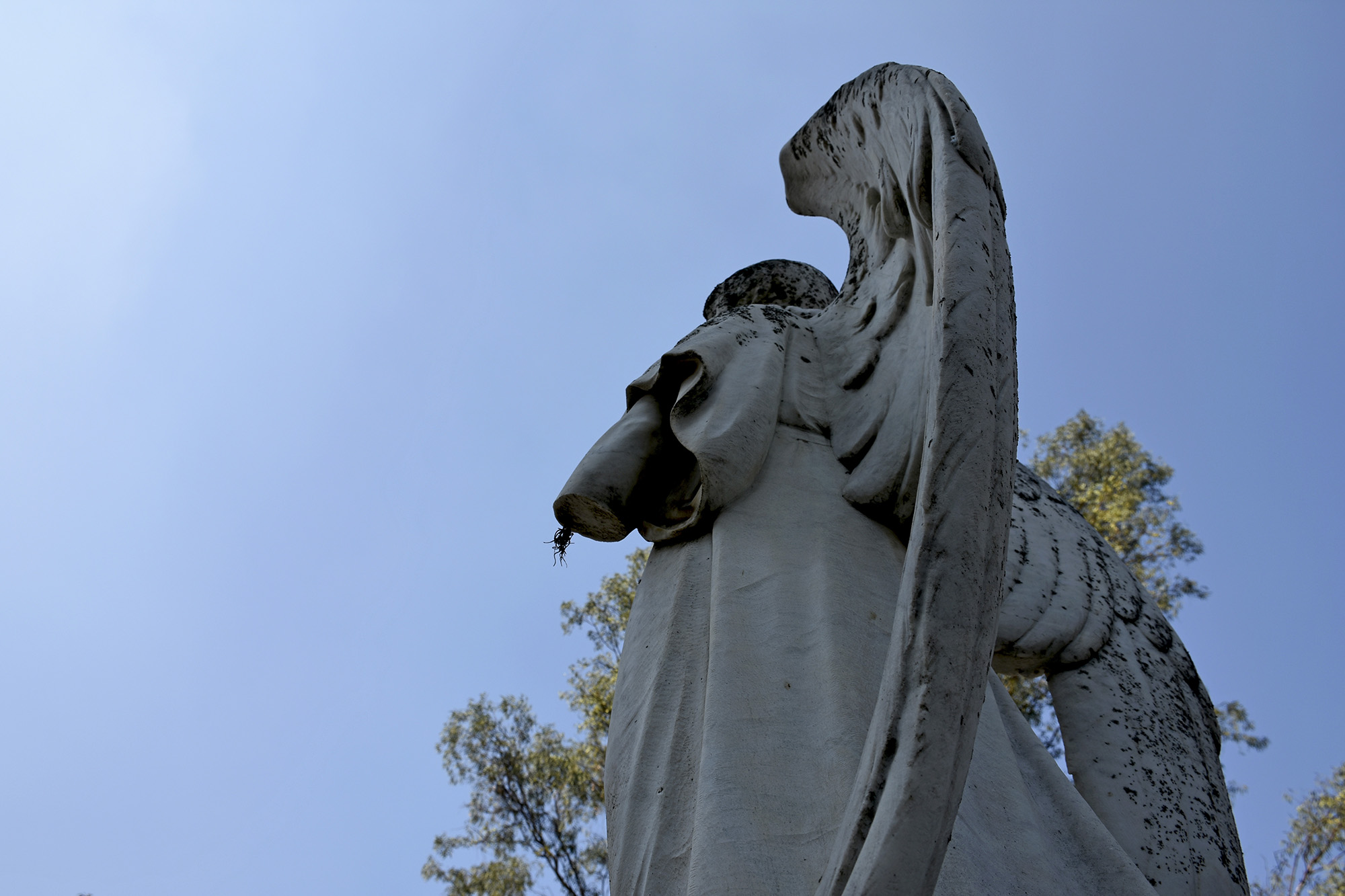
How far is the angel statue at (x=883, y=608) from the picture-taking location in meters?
1.57

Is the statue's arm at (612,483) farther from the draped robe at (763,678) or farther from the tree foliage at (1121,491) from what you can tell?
the tree foliage at (1121,491)

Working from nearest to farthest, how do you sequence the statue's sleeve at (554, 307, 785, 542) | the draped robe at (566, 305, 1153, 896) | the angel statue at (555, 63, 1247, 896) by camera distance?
1. the angel statue at (555, 63, 1247, 896)
2. the draped robe at (566, 305, 1153, 896)
3. the statue's sleeve at (554, 307, 785, 542)

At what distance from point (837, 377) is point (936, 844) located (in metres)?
1.49

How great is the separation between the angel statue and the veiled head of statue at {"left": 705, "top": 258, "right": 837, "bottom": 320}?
0.70 m

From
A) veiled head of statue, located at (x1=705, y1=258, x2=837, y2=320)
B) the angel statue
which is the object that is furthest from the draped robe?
veiled head of statue, located at (x1=705, y1=258, x2=837, y2=320)

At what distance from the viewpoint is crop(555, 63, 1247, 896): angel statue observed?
157 centimetres

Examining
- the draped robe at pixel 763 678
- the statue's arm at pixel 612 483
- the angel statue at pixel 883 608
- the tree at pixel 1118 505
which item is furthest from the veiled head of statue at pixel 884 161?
the tree at pixel 1118 505

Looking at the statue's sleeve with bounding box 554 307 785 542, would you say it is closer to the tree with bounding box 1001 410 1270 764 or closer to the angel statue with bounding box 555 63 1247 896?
the angel statue with bounding box 555 63 1247 896

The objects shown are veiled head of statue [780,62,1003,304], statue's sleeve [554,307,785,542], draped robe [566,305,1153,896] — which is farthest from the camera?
statue's sleeve [554,307,785,542]

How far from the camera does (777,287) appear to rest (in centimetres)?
393

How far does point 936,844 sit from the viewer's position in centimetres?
144

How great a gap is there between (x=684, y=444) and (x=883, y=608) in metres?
0.55

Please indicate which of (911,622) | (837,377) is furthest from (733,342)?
(911,622)

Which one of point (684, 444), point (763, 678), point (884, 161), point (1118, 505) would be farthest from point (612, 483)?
point (1118, 505)
